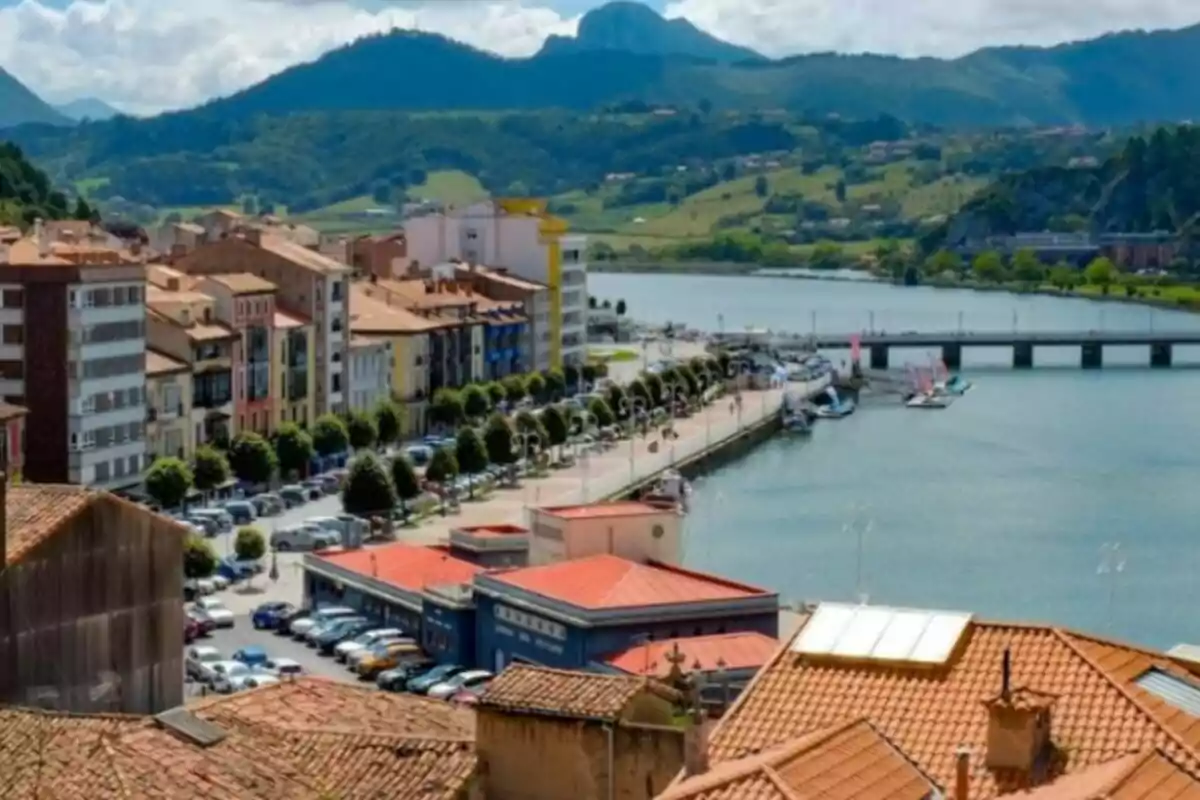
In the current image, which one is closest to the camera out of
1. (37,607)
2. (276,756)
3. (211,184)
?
(276,756)

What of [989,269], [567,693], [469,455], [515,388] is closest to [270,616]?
[469,455]

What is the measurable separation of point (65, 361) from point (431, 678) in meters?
14.1

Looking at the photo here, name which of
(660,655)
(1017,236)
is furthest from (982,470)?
(1017,236)

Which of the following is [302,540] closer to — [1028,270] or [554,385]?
[554,385]

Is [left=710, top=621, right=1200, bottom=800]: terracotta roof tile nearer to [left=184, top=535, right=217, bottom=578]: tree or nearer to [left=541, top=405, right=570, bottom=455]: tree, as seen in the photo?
[left=184, top=535, right=217, bottom=578]: tree

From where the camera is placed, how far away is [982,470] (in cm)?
4994

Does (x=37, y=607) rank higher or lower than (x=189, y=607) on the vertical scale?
higher

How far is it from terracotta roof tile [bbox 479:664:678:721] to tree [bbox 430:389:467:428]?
131 feet

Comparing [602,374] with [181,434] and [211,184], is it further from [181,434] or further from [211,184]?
[211,184]

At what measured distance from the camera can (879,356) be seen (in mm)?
79062

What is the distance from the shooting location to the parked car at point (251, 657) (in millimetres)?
22797

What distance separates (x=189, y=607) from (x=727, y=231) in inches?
5536

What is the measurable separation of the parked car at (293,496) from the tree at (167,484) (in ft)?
6.85

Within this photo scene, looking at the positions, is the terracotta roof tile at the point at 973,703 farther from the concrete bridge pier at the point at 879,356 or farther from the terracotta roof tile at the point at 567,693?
the concrete bridge pier at the point at 879,356
